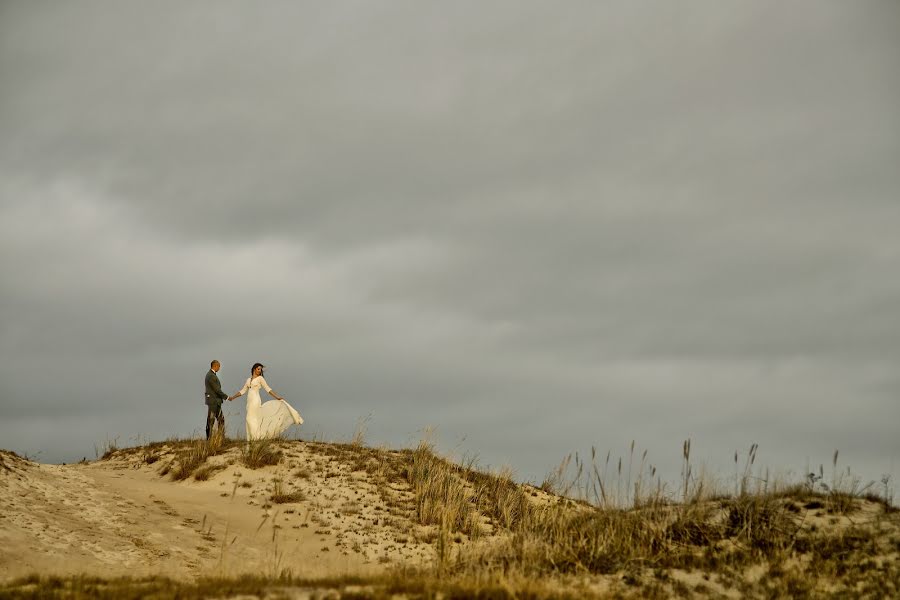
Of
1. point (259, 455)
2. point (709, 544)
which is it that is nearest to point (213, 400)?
point (259, 455)

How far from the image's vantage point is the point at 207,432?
2566 centimetres

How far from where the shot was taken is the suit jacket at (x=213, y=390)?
25500 millimetres

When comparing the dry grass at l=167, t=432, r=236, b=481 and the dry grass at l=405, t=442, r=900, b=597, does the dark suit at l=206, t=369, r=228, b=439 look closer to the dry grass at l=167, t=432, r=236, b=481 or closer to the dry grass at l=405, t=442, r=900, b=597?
the dry grass at l=167, t=432, r=236, b=481

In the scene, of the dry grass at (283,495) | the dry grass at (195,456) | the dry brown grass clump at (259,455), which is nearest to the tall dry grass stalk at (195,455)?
the dry grass at (195,456)

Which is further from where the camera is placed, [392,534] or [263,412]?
[263,412]

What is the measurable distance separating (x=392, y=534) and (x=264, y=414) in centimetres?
891

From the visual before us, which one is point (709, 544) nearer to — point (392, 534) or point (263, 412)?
point (392, 534)

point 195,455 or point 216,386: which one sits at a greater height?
point 216,386

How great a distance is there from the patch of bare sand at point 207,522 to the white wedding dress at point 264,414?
1484 millimetres

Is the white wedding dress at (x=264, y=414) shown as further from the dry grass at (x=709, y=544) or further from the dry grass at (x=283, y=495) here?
the dry grass at (x=709, y=544)

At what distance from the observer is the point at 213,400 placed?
25.7 m

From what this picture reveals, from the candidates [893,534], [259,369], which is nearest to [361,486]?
[259,369]

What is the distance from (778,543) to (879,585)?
5.28 ft

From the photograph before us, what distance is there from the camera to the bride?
24.8 meters
